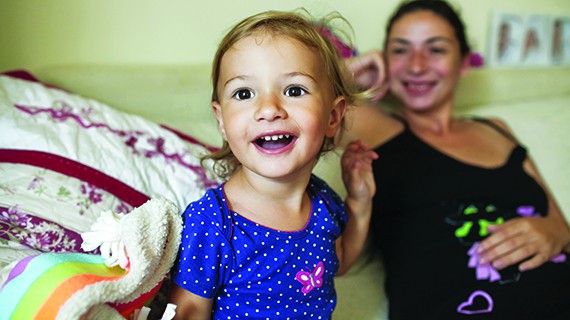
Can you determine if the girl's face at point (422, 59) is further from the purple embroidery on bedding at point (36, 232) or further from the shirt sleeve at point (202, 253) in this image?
the purple embroidery on bedding at point (36, 232)

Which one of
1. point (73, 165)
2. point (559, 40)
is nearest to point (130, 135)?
point (73, 165)

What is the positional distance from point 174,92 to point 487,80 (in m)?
1.18

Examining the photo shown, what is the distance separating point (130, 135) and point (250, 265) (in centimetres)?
51

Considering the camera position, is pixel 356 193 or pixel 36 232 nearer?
pixel 36 232

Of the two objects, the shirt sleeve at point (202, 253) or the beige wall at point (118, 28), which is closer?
the shirt sleeve at point (202, 253)

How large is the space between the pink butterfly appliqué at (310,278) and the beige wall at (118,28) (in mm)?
694

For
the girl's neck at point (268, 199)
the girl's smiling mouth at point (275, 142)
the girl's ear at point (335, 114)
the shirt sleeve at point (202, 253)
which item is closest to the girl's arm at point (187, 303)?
the shirt sleeve at point (202, 253)

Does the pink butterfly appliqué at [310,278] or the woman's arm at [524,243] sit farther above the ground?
the pink butterfly appliqué at [310,278]

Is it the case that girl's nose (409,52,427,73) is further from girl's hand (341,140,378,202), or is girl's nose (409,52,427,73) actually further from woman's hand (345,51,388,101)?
girl's hand (341,140,378,202)

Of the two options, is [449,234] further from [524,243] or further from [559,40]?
[559,40]

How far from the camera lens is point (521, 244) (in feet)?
4.52

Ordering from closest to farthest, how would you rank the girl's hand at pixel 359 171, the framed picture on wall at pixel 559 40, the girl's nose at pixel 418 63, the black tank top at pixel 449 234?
1. the girl's hand at pixel 359 171
2. the black tank top at pixel 449 234
3. the girl's nose at pixel 418 63
4. the framed picture on wall at pixel 559 40

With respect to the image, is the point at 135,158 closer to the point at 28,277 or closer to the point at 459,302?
the point at 28,277

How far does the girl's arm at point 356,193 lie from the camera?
1.16m
